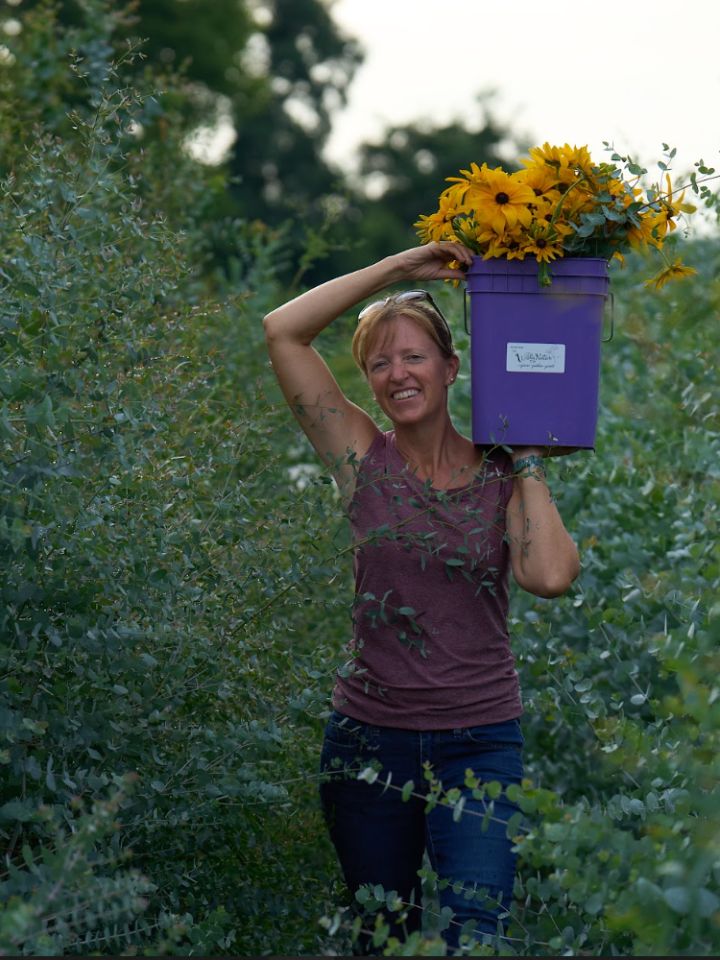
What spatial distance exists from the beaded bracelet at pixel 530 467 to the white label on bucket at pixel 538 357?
0.61 feet

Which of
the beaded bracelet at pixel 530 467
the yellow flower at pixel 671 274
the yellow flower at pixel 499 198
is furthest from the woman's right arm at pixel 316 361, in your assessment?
the yellow flower at pixel 671 274

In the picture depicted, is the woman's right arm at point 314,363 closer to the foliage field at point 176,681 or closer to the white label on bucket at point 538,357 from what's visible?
the foliage field at point 176,681

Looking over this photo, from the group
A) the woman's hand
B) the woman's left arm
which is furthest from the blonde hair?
the woman's left arm

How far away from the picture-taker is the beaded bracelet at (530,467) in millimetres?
3145

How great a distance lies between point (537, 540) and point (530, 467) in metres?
0.16

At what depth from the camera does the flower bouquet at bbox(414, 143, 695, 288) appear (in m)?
3.07

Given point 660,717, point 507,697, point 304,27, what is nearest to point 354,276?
point 507,697

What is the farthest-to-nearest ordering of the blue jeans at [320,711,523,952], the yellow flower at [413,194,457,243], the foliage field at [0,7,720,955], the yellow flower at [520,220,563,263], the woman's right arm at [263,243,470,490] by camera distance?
the woman's right arm at [263,243,470,490] < the yellow flower at [413,194,457,243] < the yellow flower at [520,220,563,263] < the blue jeans at [320,711,523,952] < the foliage field at [0,7,720,955]

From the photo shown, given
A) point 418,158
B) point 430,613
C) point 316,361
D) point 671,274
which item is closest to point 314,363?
point 316,361

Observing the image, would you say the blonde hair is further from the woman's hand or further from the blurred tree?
the blurred tree

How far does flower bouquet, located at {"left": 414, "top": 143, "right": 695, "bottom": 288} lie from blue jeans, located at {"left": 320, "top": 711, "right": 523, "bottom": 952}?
99 cm

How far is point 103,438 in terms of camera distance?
114 inches

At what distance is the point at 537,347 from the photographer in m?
3.17

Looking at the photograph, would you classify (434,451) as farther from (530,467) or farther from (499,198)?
(499,198)
